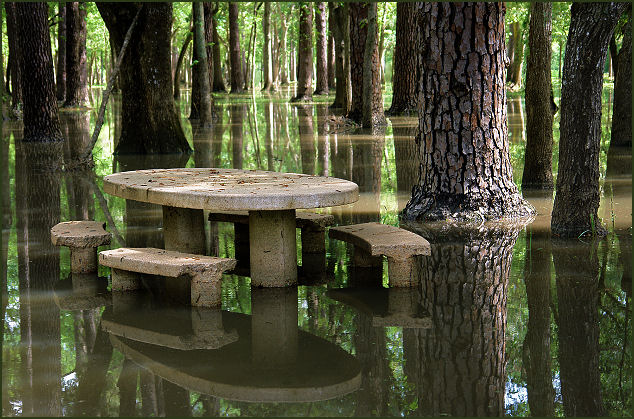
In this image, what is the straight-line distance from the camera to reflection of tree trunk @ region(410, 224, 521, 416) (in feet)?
13.5

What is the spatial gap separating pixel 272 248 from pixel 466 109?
3041mm

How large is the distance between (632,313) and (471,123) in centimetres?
327

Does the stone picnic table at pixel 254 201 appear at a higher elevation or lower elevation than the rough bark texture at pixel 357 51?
lower

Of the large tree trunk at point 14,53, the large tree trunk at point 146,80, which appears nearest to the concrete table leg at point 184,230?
the large tree trunk at point 146,80

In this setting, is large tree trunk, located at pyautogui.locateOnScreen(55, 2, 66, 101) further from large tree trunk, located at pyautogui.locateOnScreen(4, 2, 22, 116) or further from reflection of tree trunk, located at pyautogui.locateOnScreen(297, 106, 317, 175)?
reflection of tree trunk, located at pyautogui.locateOnScreen(297, 106, 317, 175)

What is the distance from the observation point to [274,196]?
19.0 feet

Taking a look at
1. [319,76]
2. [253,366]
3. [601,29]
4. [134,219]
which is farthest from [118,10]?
[319,76]

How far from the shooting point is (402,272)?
20.3 feet

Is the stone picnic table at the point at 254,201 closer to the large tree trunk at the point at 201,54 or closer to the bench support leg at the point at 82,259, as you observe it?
the bench support leg at the point at 82,259

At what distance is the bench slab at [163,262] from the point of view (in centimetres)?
565

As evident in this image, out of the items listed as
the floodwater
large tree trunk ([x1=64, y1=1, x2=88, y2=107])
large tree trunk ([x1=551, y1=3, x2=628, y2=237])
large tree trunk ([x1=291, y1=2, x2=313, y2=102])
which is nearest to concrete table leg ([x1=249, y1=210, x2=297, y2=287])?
the floodwater

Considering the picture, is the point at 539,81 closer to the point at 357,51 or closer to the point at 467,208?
the point at 467,208

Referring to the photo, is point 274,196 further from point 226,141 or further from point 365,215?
point 226,141

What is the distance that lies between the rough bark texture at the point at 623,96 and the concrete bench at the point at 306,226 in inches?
318
